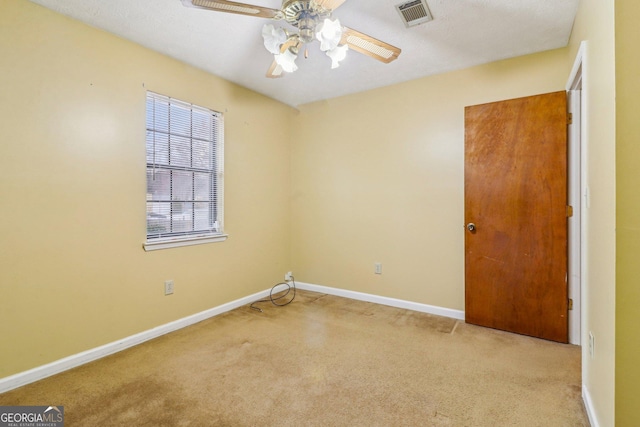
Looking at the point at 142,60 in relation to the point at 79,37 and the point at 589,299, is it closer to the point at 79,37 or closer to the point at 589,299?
the point at 79,37

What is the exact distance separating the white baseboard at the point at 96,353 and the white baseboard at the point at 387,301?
46.0 inches

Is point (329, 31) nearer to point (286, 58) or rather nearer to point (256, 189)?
point (286, 58)

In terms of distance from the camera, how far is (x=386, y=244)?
3402 millimetres

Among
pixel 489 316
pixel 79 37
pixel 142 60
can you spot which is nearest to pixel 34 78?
pixel 79 37

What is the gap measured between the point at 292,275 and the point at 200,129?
2.18 metres

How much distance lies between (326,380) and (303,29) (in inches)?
84.3

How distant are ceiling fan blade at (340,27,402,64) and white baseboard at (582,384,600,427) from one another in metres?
2.24

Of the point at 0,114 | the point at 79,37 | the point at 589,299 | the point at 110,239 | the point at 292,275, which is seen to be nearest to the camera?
the point at 589,299

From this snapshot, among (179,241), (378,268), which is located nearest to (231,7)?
(179,241)

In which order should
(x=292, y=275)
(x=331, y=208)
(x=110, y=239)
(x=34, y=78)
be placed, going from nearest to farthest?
(x=34, y=78), (x=110, y=239), (x=331, y=208), (x=292, y=275)

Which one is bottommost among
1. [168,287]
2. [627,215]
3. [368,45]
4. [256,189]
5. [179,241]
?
[168,287]

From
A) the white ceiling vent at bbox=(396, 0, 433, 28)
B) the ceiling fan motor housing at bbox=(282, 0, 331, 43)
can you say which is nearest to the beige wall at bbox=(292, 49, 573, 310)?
the white ceiling vent at bbox=(396, 0, 433, 28)

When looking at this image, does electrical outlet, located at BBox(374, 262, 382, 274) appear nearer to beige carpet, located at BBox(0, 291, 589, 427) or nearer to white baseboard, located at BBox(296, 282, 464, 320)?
white baseboard, located at BBox(296, 282, 464, 320)

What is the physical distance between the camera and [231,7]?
158 centimetres
